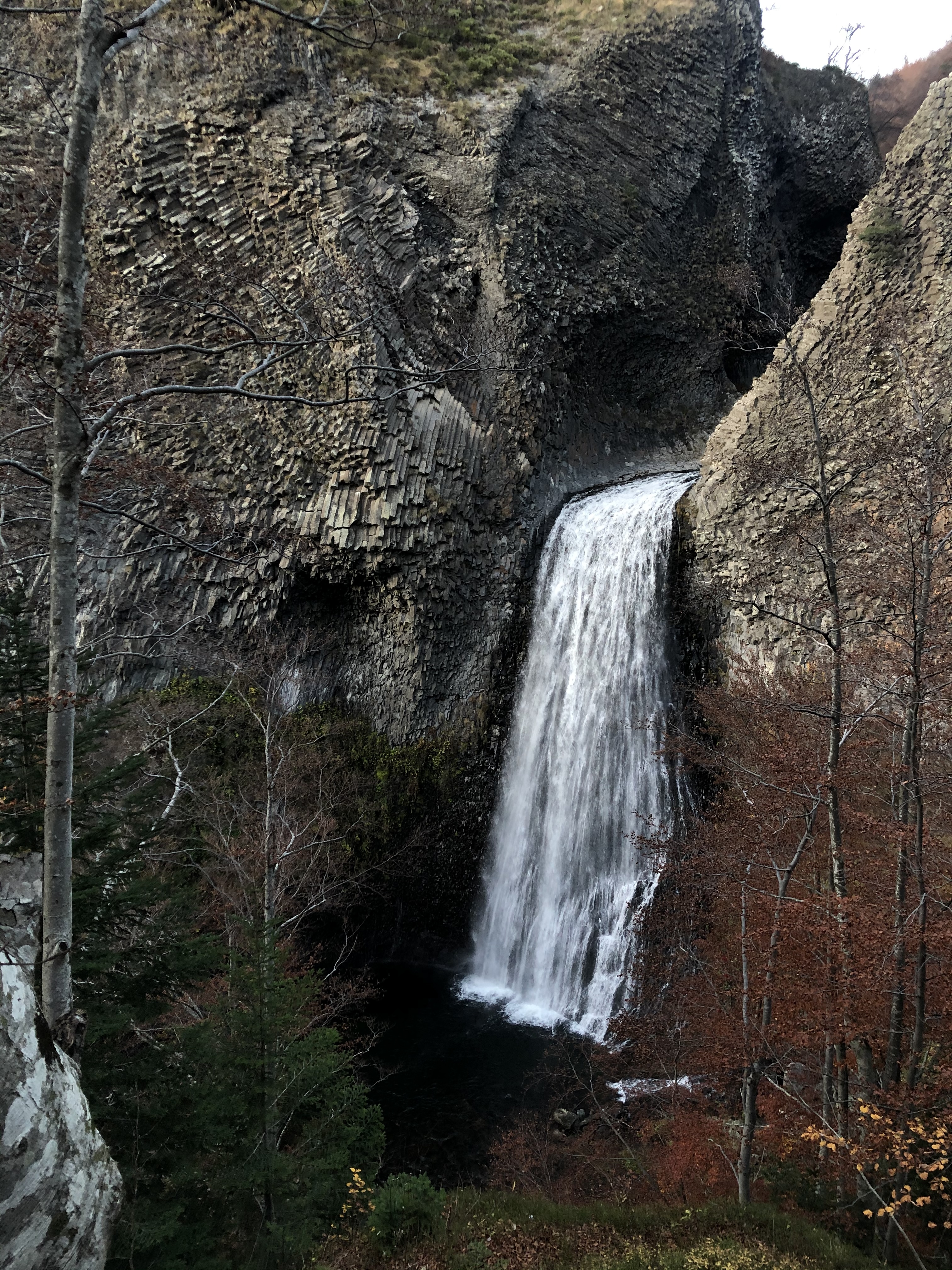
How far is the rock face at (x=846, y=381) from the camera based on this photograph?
15.9m

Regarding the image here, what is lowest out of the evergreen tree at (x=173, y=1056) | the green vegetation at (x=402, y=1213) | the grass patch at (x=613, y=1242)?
the grass patch at (x=613, y=1242)

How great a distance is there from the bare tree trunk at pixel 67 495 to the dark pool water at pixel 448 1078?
975 cm

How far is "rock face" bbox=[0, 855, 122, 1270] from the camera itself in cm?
328

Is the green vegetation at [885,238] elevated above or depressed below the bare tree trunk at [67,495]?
above

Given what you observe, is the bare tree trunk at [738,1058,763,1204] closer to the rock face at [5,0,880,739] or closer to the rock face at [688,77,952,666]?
the rock face at [688,77,952,666]

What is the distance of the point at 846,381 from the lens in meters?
16.8

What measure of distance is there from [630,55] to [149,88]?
1606 cm

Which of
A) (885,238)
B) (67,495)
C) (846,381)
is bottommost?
(67,495)

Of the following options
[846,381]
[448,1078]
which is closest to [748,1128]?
[448,1078]

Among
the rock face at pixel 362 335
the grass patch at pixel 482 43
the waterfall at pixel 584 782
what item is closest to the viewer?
the waterfall at pixel 584 782

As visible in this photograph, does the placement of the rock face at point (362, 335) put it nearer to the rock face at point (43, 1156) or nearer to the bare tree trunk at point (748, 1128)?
the bare tree trunk at point (748, 1128)

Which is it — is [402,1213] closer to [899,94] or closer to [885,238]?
[885,238]

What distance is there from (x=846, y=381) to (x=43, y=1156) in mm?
18969

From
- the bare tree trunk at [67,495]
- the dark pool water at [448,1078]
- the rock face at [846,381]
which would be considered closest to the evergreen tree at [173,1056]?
the bare tree trunk at [67,495]
